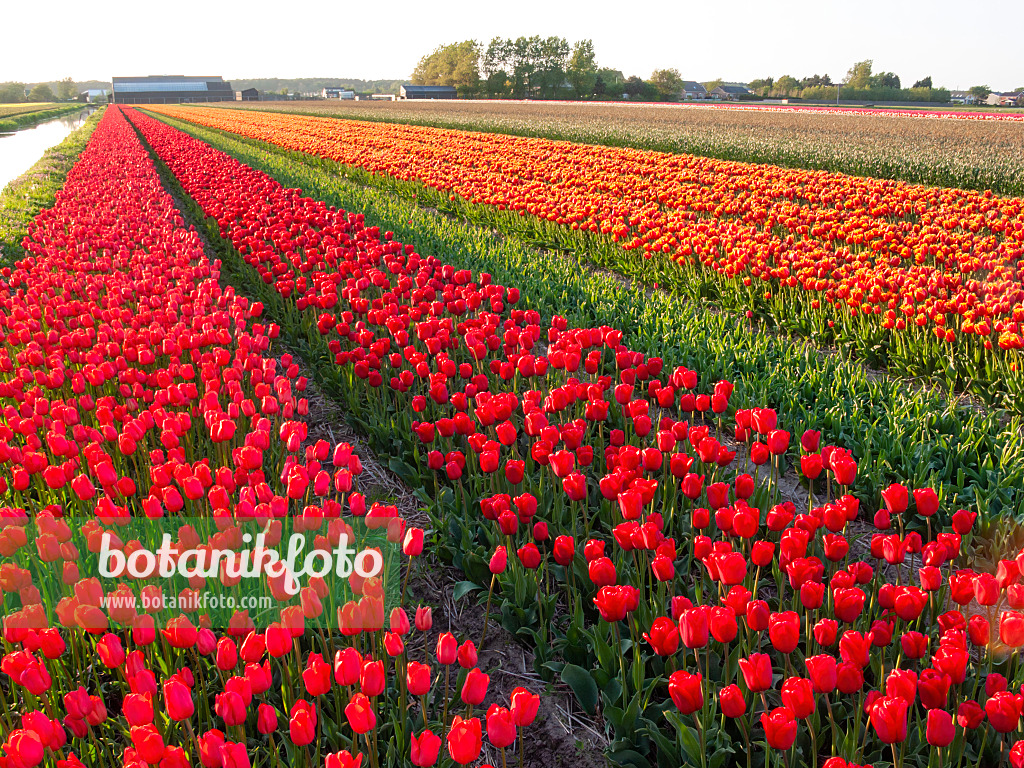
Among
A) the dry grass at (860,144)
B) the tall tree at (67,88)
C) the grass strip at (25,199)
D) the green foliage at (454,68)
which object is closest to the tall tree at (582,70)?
the green foliage at (454,68)

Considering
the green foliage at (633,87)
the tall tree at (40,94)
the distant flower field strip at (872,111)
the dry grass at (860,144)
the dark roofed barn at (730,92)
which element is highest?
the tall tree at (40,94)

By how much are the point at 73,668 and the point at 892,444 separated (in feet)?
13.8

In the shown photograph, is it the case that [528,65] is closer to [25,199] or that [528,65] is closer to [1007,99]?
[1007,99]

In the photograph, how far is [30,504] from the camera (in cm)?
361

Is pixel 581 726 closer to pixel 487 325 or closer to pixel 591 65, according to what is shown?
pixel 487 325

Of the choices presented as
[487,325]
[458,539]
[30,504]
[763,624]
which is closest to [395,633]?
[763,624]

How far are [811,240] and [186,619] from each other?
9.15 meters

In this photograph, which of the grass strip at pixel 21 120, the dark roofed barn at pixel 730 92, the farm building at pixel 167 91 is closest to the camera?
the grass strip at pixel 21 120

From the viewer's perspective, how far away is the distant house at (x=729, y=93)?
357 feet

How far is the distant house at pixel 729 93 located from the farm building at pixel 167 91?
78346 mm

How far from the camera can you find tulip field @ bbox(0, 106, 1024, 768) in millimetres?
2049

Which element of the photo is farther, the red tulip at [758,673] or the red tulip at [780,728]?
the red tulip at [758,673]

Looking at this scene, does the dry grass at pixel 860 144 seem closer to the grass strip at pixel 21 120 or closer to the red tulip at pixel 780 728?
the red tulip at pixel 780 728

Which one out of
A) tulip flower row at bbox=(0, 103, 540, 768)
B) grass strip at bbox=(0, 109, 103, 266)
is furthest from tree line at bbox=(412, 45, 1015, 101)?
tulip flower row at bbox=(0, 103, 540, 768)
